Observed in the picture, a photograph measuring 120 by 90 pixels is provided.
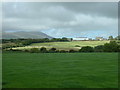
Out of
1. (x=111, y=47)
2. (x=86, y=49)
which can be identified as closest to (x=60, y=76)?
(x=86, y=49)

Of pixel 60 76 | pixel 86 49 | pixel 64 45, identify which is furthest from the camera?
pixel 64 45

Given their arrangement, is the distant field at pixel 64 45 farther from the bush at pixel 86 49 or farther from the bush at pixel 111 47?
the bush at pixel 111 47

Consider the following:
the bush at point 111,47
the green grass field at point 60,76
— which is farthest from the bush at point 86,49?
the green grass field at point 60,76

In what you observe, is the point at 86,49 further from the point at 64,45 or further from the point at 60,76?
the point at 60,76

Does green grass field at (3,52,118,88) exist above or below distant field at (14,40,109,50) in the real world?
below

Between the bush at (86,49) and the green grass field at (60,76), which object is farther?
the bush at (86,49)

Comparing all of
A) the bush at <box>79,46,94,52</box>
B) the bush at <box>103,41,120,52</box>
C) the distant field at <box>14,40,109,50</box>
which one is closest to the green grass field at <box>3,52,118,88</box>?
the bush at <box>79,46,94,52</box>

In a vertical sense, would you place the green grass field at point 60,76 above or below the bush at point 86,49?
below

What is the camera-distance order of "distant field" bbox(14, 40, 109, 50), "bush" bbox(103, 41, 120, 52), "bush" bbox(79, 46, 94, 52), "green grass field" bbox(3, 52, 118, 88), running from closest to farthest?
"green grass field" bbox(3, 52, 118, 88)
"bush" bbox(79, 46, 94, 52)
"distant field" bbox(14, 40, 109, 50)
"bush" bbox(103, 41, 120, 52)

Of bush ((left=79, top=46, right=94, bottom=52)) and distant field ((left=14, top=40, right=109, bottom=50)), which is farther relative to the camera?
distant field ((left=14, top=40, right=109, bottom=50))

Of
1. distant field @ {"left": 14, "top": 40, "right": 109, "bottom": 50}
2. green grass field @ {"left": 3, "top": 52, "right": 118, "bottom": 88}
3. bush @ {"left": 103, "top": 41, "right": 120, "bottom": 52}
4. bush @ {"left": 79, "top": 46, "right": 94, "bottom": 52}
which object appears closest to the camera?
green grass field @ {"left": 3, "top": 52, "right": 118, "bottom": 88}

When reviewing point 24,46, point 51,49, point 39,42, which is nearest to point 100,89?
point 51,49

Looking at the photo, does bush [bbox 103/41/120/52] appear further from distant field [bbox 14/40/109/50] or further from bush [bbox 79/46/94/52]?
bush [bbox 79/46/94/52]

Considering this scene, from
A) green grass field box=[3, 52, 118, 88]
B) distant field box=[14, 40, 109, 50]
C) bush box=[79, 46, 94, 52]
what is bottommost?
green grass field box=[3, 52, 118, 88]
